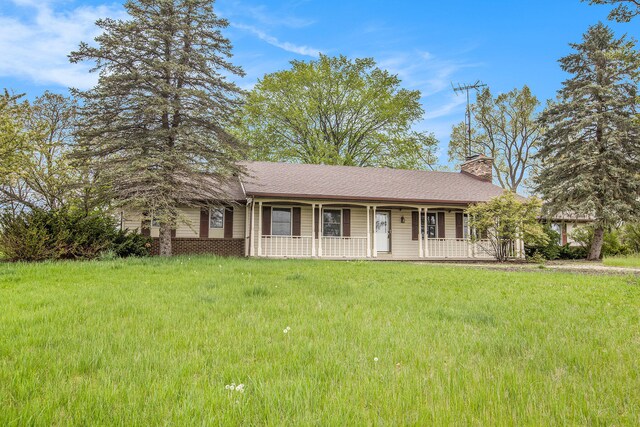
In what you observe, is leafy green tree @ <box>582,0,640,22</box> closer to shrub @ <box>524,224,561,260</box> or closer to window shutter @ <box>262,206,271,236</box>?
shrub @ <box>524,224,561,260</box>

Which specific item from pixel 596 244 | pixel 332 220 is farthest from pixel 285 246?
pixel 596 244

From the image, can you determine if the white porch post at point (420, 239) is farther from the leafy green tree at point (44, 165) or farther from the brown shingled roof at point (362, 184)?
the leafy green tree at point (44, 165)

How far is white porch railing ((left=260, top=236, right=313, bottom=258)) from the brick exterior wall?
1.39 m

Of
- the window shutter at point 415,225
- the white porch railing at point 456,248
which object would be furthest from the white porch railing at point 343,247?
the white porch railing at point 456,248

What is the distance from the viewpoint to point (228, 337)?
3.24 m

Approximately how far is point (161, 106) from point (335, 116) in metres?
20.4

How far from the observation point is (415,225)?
17844 mm

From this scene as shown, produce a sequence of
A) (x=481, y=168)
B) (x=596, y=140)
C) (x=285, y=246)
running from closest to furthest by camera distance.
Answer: (x=285, y=246)
(x=596, y=140)
(x=481, y=168)

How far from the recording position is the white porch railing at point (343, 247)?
52.8ft

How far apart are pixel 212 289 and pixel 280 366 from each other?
349 centimetres

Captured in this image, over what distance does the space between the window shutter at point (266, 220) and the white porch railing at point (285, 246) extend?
0.37m

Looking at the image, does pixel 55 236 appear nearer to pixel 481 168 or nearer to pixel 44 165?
pixel 44 165

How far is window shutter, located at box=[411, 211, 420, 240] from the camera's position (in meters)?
17.7

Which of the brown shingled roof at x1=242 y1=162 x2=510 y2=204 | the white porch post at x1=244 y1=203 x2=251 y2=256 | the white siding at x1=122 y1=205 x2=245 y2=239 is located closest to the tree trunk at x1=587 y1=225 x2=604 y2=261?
the brown shingled roof at x1=242 y1=162 x2=510 y2=204
